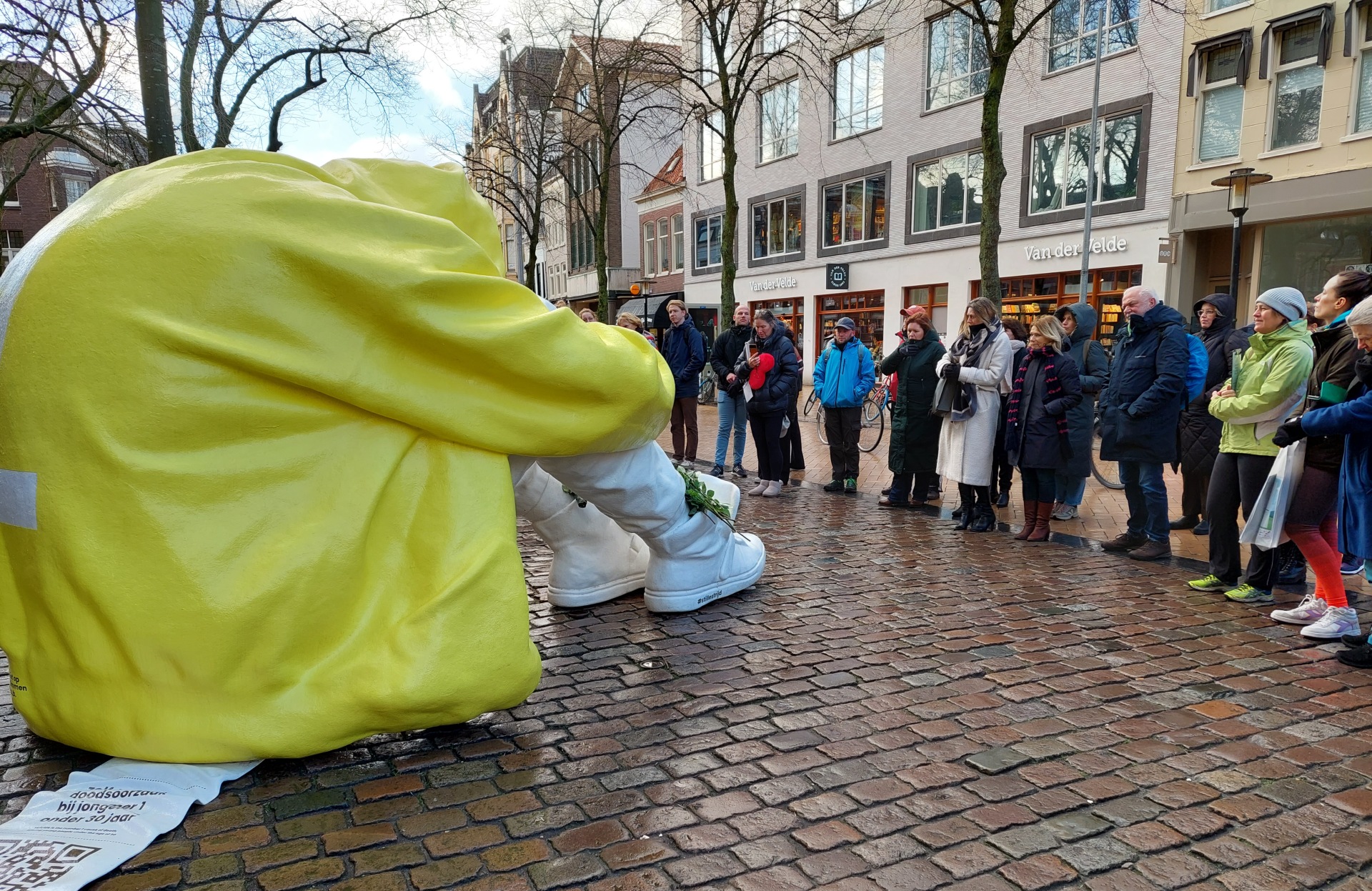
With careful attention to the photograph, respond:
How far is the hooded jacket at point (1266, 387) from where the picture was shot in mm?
4602

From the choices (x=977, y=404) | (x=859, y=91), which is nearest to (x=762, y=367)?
(x=977, y=404)

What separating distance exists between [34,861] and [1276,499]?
4.87 meters

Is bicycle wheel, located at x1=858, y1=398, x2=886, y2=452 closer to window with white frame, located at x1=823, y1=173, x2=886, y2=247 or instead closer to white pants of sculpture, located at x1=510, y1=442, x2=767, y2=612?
white pants of sculpture, located at x1=510, y1=442, x2=767, y2=612

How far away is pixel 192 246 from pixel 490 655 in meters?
1.32

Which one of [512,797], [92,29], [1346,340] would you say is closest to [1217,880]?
[512,797]

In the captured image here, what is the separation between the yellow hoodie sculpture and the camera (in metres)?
2.24

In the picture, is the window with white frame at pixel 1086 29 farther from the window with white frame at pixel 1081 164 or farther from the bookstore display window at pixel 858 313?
the bookstore display window at pixel 858 313

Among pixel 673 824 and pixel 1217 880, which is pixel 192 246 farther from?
pixel 1217 880

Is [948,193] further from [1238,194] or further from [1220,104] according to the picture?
[1238,194]

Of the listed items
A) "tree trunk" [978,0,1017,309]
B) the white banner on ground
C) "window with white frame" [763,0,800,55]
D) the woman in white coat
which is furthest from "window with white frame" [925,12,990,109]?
the white banner on ground

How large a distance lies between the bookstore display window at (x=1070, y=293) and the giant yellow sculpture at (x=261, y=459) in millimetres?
16527

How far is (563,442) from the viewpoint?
279 centimetres

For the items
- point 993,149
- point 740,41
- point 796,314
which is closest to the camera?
point 993,149

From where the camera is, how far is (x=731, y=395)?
9297 millimetres
